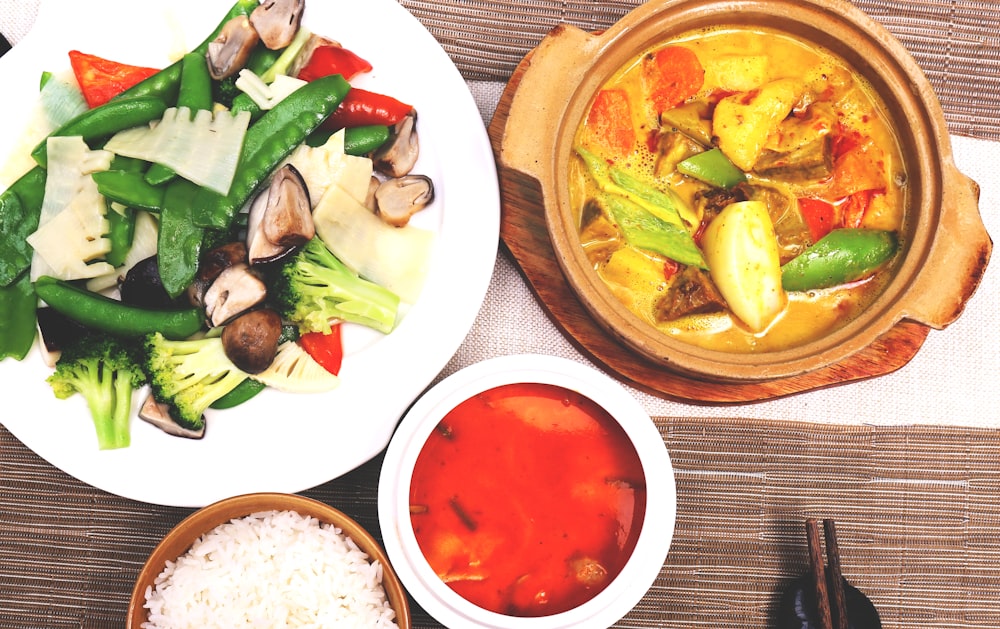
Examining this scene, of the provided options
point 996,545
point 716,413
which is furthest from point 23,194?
point 996,545

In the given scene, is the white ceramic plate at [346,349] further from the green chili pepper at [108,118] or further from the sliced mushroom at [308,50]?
the green chili pepper at [108,118]

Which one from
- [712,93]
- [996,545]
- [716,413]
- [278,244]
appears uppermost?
[712,93]

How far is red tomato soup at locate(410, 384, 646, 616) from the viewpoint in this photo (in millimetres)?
1812

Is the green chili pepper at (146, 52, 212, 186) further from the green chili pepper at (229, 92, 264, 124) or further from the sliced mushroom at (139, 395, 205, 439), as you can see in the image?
the sliced mushroom at (139, 395, 205, 439)

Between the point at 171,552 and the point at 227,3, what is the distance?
1472mm

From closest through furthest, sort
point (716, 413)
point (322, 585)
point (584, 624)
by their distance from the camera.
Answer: point (584, 624)
point (322, 585)
point (716, 413)

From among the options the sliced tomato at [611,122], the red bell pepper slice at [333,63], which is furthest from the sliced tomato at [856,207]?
the red bell pepper slice at [333,63]

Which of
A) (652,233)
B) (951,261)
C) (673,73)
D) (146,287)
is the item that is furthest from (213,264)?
→ (951,261)

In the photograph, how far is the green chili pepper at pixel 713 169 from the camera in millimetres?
1878

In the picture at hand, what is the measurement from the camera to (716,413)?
220 centimetres

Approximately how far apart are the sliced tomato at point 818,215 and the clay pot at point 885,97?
18 cm

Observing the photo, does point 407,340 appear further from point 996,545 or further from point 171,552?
point 996,545

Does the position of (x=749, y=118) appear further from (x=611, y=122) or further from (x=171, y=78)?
(x=171, y=78)

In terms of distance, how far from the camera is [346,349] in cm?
203
